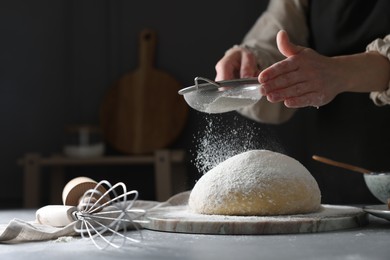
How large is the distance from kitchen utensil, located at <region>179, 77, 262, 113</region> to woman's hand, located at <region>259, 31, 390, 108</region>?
29 mm

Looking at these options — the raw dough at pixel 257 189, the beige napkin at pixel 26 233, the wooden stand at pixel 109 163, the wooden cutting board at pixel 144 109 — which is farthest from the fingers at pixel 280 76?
the wooden cutting board at pixel 144 109

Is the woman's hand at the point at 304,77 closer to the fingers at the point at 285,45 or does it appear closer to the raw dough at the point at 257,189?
the fingers at the point at 285,45

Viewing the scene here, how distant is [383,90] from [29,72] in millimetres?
1691

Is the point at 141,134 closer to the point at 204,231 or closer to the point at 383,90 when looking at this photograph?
the point at 383,90

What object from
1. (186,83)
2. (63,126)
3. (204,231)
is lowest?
(204,231)

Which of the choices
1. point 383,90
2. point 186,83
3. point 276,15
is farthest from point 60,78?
point 383,90

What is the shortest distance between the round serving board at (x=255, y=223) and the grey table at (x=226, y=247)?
0.02 metres

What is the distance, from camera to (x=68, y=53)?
2.53 metres

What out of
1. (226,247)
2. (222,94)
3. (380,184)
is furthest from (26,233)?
(380,184)

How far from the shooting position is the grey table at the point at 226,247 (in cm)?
64

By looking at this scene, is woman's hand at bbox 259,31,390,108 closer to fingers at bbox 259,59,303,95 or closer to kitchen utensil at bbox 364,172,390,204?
fingers at bbox 259,59,303,95

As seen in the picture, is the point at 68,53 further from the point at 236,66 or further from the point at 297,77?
the point at 297,77

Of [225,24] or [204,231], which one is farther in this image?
[225,24]

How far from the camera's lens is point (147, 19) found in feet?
8.28
